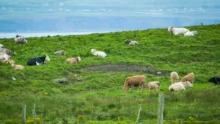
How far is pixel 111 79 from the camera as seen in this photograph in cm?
3650

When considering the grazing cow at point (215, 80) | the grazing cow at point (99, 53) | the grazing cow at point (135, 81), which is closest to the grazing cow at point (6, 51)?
the grazing cow at point (99, 53)

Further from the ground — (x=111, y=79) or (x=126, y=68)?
(x=126, y=68)

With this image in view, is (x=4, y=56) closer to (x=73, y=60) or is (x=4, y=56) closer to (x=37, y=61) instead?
(x=37, y=61)

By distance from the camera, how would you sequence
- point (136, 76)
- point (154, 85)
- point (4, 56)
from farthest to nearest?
point (4, 56)
point (136, 76)
point (154, 85)

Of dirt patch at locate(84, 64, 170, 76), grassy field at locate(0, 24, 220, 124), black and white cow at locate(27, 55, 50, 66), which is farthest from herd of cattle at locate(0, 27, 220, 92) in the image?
dirt patch at locate(84, 64, 170, 76)

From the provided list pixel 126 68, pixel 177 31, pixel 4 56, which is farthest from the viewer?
pixel 177 31

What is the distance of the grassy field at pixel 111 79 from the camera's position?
24.8m

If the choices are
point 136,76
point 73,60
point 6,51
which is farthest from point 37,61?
point 136,76

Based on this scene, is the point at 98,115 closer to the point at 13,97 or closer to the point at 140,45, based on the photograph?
the point at 13,97

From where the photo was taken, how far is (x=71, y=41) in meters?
51.9

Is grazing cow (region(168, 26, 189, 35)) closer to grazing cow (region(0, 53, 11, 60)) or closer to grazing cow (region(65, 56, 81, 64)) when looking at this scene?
grazing cow (region(65, 56, 81, 64))

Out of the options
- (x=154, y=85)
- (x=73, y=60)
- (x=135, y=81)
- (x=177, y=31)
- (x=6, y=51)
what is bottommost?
(x=154, y=85)

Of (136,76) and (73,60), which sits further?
(73,60)

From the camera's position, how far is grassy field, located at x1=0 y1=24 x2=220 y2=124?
2484cm
